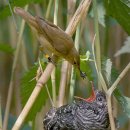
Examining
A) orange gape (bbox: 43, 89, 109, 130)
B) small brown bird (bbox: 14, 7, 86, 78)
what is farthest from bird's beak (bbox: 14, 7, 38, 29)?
orange gape (bbox: 43, 89, 109, 130)

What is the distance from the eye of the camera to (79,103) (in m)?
0.89

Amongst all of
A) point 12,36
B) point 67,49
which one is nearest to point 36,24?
point 67,49

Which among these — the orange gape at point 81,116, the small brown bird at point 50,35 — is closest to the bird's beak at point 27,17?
the small brown bird at point 50,35

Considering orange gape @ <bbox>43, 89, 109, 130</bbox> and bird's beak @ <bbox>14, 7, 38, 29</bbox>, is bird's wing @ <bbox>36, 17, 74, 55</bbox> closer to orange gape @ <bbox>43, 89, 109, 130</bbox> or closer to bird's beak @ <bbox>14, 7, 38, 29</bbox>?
bird's beak @ <bbox>14, 7, 38, 29</bbox>

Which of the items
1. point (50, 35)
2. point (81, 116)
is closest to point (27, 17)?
point (50, 35)

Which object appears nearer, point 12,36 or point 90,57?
point 90,57

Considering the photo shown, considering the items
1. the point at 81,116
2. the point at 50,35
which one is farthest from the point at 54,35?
the point at 81,116

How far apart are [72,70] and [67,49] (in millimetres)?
143

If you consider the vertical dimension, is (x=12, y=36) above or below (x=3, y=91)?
above

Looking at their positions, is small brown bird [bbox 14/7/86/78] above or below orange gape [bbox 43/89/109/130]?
above

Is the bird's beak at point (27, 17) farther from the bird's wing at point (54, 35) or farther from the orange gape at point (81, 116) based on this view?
the orange gape at point (81, 116)

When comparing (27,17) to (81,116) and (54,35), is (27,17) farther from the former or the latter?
(81,116)

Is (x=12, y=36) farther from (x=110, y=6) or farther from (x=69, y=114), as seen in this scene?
→ (x=69, y=114)

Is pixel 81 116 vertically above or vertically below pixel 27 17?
below
